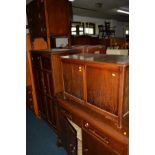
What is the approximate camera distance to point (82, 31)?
10680 millimetres

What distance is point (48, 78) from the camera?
2.52 m

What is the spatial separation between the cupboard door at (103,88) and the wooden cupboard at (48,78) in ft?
2.60

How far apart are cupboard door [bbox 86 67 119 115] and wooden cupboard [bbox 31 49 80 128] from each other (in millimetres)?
792

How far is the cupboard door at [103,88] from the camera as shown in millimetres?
1375

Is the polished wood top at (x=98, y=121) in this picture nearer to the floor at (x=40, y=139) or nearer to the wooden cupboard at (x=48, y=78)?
the wooden cupboard at (x=48, y=78)

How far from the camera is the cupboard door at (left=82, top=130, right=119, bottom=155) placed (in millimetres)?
1459

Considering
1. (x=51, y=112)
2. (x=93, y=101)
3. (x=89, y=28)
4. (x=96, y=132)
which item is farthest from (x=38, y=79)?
(x=89, y=28)

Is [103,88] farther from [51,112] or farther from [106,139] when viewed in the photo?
[51,112]

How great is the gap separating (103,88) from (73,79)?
47cm

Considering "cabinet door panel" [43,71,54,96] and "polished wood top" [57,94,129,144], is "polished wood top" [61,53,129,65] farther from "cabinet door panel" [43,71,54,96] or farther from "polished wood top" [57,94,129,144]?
"cabinet door panel" [43,71,54,96]
